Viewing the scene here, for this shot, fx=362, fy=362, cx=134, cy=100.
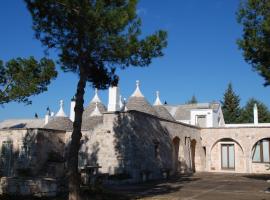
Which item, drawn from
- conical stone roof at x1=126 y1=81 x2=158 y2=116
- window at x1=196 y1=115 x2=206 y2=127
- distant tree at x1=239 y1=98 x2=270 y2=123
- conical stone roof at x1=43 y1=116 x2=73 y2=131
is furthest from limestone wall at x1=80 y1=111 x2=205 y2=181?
distant tree at x1=239 y1=98 x2=270 y2=123

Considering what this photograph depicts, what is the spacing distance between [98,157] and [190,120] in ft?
62.0

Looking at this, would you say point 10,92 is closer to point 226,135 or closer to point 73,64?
point 73,64

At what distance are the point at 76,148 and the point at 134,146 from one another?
29.1 feet

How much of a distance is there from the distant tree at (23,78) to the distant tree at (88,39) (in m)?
2.39

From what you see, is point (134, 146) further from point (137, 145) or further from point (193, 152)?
point (193, 152)

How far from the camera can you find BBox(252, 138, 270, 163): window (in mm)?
→ 30789

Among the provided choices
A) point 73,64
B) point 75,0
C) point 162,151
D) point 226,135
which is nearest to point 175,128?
point 162,151

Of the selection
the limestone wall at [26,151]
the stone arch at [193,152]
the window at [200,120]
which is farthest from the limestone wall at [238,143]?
the limestone wall at [26,151]

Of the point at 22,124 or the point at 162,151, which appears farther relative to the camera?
the point at 22,124

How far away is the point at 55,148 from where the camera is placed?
24.2 meters

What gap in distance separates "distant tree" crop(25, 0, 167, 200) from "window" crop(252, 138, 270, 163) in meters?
20.9

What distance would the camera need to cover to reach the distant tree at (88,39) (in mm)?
11930

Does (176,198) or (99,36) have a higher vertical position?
(99,36)

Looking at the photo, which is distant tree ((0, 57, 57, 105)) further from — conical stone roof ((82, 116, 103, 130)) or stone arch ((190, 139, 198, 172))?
stone arch ((190, 139, 198, 172))
